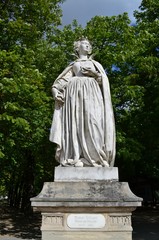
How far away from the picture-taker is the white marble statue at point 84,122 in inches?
257

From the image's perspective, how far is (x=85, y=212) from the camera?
5.95m

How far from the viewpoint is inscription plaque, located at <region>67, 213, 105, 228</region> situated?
5930 millimetres

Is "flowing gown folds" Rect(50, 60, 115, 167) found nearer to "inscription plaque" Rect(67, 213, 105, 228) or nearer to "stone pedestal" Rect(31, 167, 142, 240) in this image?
"stone pedestal" Rect(31, 167, 142, 240)

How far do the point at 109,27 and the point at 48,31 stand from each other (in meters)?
3.55

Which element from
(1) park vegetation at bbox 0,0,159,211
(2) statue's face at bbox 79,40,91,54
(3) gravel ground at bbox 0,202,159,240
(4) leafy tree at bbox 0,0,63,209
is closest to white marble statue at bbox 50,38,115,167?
(2) statue's face at bbox 79,40,91,54

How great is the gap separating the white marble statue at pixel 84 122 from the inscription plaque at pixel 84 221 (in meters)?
0.87

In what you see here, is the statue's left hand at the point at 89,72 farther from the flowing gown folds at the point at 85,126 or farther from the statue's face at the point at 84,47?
the statue's face at the point at 84,47

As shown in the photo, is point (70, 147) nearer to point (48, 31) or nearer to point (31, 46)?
point (31, 46)

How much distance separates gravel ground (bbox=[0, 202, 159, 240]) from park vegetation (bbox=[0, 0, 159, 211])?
323 centimetres

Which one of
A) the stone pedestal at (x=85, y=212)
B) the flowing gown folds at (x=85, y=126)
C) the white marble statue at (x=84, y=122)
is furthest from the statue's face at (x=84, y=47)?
the stone pedestal at (x=85, y=212)

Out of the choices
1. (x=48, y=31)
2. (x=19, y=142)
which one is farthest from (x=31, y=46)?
(x=19, y=142)

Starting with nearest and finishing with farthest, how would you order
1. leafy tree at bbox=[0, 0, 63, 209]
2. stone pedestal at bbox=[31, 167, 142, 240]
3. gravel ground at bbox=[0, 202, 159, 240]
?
stone pedestal at bbox=[31, 167, 142, 240]
leafy tree at bbox=[0, 0, 63, 209]
gravel ground at bbox=[0, 202, 159, 240]

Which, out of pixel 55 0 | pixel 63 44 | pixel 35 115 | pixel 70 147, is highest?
pixel 55 0

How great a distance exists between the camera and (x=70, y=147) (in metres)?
6.61
